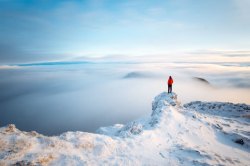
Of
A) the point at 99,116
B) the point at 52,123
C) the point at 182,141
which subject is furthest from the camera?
the point at 99,116

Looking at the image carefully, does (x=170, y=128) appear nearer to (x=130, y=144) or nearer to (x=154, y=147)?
(x=154, y=147)

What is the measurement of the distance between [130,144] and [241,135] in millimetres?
12012

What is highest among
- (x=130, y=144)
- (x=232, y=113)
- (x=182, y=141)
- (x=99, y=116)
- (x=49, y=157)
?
(x=49, y=157)

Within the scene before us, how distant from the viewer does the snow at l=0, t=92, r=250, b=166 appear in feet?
30.1

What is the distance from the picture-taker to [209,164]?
10.5 m

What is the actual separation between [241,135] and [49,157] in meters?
17.5

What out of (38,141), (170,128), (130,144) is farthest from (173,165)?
(38,141)

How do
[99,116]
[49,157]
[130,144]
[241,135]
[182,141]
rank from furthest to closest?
1. [99,116]
2. [241,135]
3. [182,141]
4. [130,144]
5. [49,157]

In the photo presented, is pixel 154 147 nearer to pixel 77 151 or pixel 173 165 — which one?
pixel 173 165

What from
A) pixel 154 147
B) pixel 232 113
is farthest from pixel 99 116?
pixel 154 147

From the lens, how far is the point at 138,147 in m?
12.0

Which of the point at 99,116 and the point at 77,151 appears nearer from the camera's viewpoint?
the point at 77,151

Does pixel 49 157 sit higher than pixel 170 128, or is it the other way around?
pixel 49 157

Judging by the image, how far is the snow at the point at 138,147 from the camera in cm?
919
